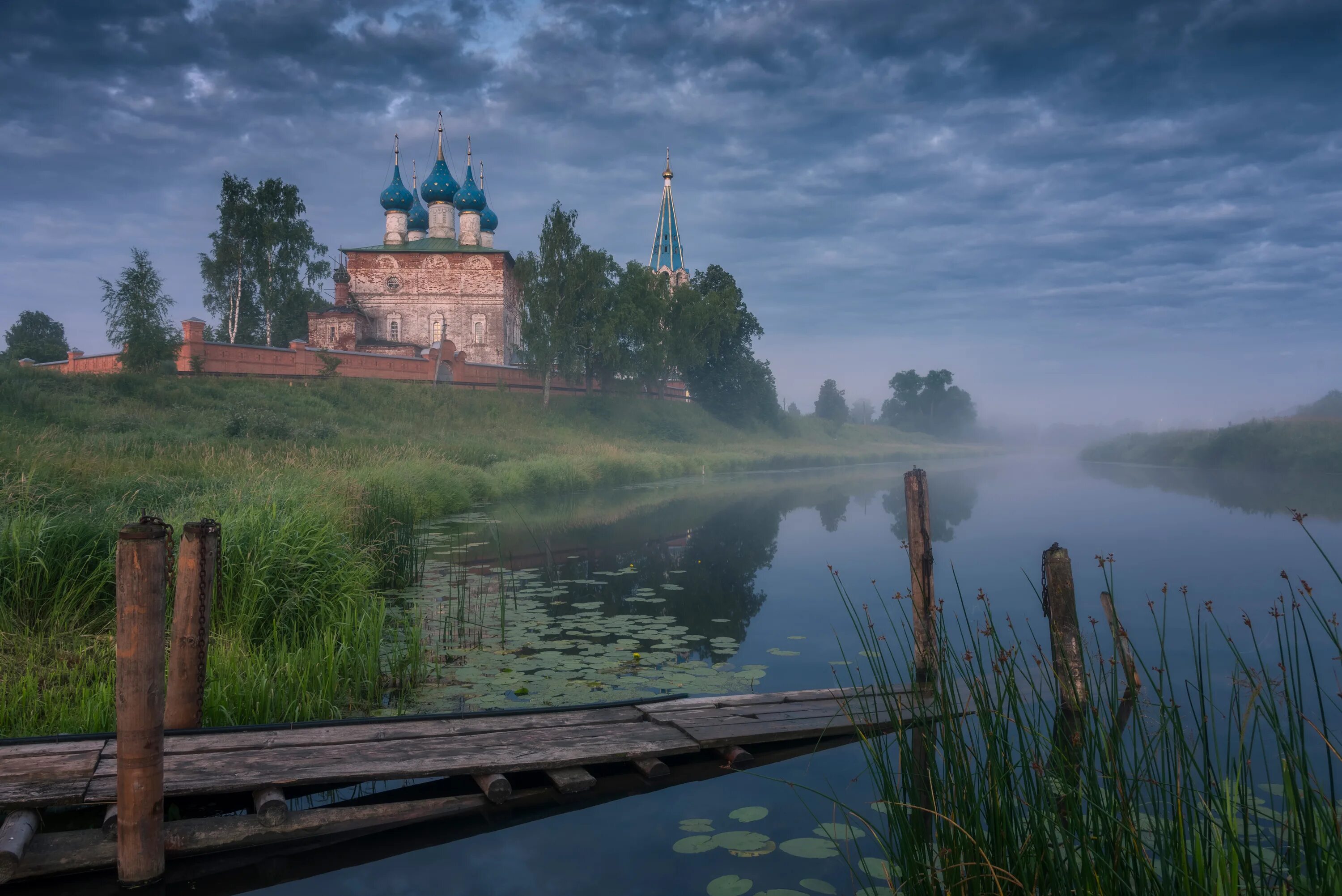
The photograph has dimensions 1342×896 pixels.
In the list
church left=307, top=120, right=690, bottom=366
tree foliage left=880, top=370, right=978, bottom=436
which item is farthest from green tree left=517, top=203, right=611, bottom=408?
tree foliage left=880, top=370, right=978, bottom=436

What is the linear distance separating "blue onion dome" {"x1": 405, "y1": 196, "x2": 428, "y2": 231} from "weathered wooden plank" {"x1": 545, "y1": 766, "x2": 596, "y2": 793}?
39.9 metres

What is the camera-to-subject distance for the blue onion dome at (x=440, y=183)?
37812 millimetres

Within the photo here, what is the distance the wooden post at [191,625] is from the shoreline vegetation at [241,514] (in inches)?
12.4

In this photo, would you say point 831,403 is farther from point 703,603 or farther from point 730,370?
point 703,603

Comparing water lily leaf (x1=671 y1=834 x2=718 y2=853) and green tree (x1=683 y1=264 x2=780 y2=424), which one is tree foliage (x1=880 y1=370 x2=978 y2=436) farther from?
water lily leaf (x1=671 y1=834 x2=718 y2=853)

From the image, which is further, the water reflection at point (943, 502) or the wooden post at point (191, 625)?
the water reflection at point (943, 502)

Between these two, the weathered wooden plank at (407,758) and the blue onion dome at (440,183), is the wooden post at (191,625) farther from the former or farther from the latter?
the blue onion dome at (440,183)

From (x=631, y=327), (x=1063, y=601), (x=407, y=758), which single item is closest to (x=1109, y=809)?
(x=1063, y=601)

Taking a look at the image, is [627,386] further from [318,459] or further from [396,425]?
[318,459]

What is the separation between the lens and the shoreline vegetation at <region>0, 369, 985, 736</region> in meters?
4.36

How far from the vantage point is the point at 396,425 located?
2294cm

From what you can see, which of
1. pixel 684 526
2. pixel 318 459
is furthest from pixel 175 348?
pixel 684 526

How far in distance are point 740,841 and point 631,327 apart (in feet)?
100

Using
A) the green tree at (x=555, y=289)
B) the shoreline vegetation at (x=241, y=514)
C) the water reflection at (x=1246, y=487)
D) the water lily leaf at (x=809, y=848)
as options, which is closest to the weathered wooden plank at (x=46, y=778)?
the shoreline vegetation at (x=241, y=514)
